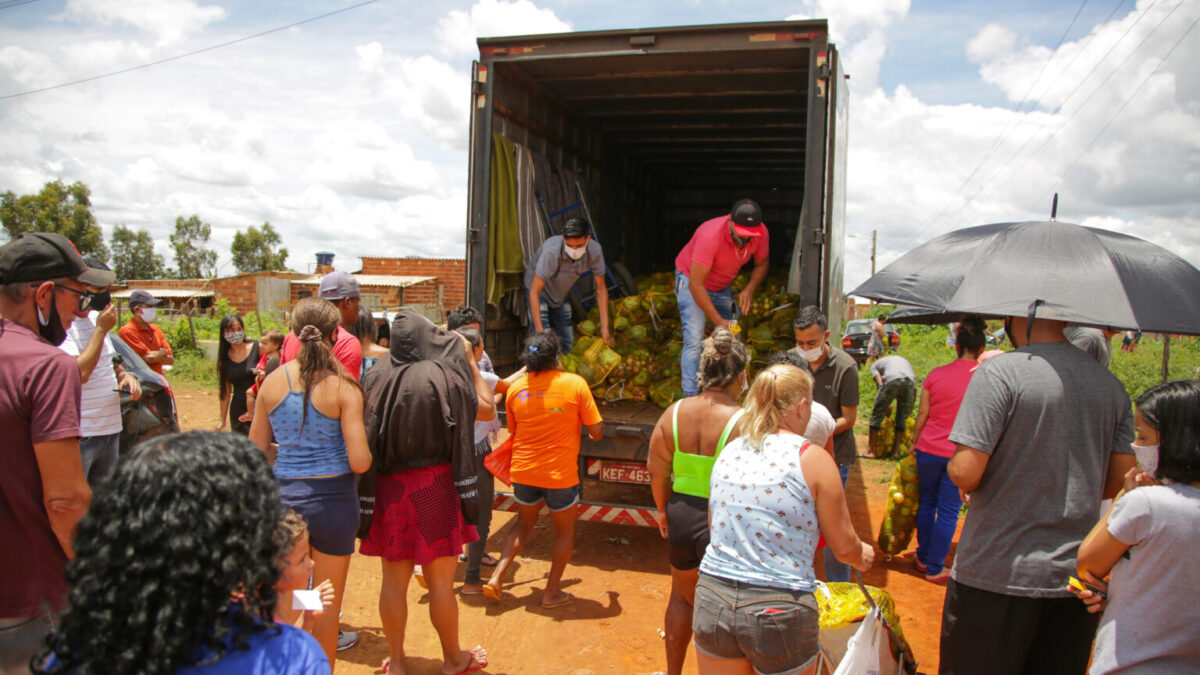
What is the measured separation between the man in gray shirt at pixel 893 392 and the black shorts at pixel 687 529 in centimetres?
570

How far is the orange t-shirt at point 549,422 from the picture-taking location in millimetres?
4496

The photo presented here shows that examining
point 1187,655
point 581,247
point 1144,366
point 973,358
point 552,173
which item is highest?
point 552,173

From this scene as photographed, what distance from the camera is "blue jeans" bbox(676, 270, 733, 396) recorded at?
543 centimetres

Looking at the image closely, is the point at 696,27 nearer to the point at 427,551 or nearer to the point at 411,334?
the point at 411,334

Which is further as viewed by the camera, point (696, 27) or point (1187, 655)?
point (696, 27)

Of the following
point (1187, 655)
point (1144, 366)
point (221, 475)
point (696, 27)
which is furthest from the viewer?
point (1144, 366)

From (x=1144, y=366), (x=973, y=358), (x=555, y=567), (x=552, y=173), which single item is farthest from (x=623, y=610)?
(x=1144, y=366)

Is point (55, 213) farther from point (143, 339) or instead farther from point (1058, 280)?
point (1058, 280)

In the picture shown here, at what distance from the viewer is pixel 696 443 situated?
3023 millimetres

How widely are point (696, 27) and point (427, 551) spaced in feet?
13.3

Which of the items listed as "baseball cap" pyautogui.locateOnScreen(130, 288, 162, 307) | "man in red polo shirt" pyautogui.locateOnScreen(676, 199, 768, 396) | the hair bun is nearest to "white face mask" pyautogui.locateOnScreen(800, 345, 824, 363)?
"man in red polo shirt" pyautogui.locateOnScreen(676, 199, 768, 396)

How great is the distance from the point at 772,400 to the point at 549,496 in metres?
2.33

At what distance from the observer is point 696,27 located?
5367 millimetres

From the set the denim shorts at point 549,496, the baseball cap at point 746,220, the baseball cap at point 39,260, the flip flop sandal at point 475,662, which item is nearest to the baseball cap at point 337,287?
the denim shorts at point 549,496
